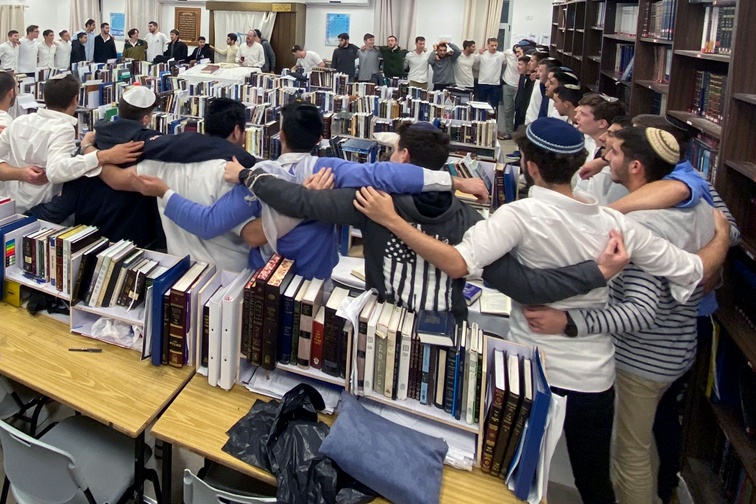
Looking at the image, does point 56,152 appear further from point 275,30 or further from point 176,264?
point 275,30

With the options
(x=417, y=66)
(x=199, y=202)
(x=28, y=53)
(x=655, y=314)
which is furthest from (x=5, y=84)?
(x=417, y=66)

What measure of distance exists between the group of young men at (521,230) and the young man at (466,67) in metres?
9.33

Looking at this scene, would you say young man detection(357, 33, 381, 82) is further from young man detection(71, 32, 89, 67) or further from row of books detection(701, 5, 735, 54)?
row of books detection(701, 5, 735, 54)

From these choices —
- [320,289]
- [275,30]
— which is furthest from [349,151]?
[275,30]

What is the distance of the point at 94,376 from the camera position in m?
2.03

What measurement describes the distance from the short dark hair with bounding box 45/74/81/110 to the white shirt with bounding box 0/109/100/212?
0.19 ft

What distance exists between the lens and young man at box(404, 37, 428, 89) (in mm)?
11781

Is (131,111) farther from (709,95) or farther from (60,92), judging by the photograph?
(709,95)

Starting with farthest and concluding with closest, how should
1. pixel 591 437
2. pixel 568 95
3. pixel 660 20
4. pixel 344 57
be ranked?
pixel 344 57, pixel 568 95, pixel 660 20, pixel 591 437

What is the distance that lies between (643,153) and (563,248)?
0.61 m

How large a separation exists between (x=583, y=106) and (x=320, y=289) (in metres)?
2.19

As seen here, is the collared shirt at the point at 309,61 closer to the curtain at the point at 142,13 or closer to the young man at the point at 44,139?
the curtain at the point at 142,13

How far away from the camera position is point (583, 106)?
131 inches

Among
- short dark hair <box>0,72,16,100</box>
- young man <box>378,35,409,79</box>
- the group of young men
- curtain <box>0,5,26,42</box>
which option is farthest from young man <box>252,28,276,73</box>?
the group of young men
